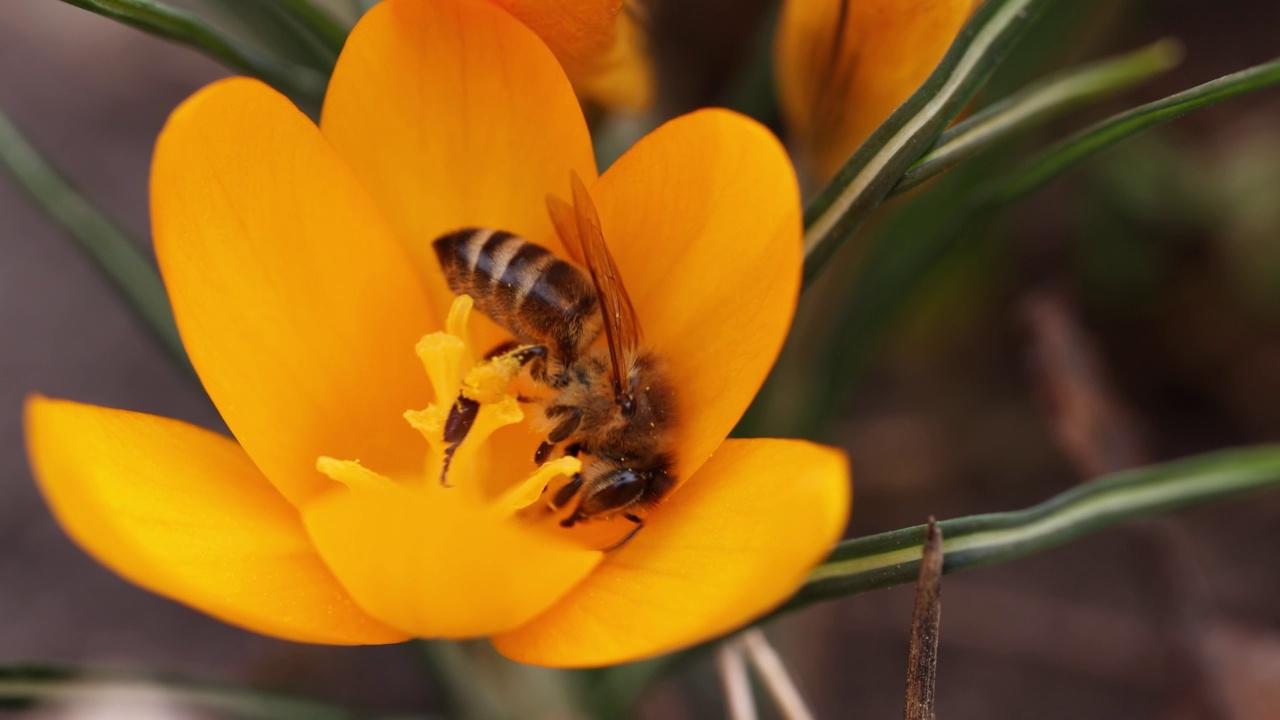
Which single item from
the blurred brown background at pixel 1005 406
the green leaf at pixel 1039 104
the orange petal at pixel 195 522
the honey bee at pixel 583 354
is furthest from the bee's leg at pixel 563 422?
the blurred brown background at pixel 1005 406

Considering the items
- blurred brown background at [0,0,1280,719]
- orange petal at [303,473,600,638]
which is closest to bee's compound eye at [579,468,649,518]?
orange petal at [303,473,600,638]

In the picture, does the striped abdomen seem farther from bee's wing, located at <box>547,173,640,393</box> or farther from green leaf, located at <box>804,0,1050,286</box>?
green leaf, located at <box>804,0,1050,286</box>

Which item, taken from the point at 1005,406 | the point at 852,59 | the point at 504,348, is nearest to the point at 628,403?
the point at 504,348

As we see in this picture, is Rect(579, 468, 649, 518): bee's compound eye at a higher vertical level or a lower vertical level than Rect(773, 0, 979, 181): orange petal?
lower

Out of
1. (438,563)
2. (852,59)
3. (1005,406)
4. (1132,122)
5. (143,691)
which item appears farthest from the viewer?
(1005,406)

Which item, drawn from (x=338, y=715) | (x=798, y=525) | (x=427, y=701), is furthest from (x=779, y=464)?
(x=427, y=701)

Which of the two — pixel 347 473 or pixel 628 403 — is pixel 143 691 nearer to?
pixel 347 473
